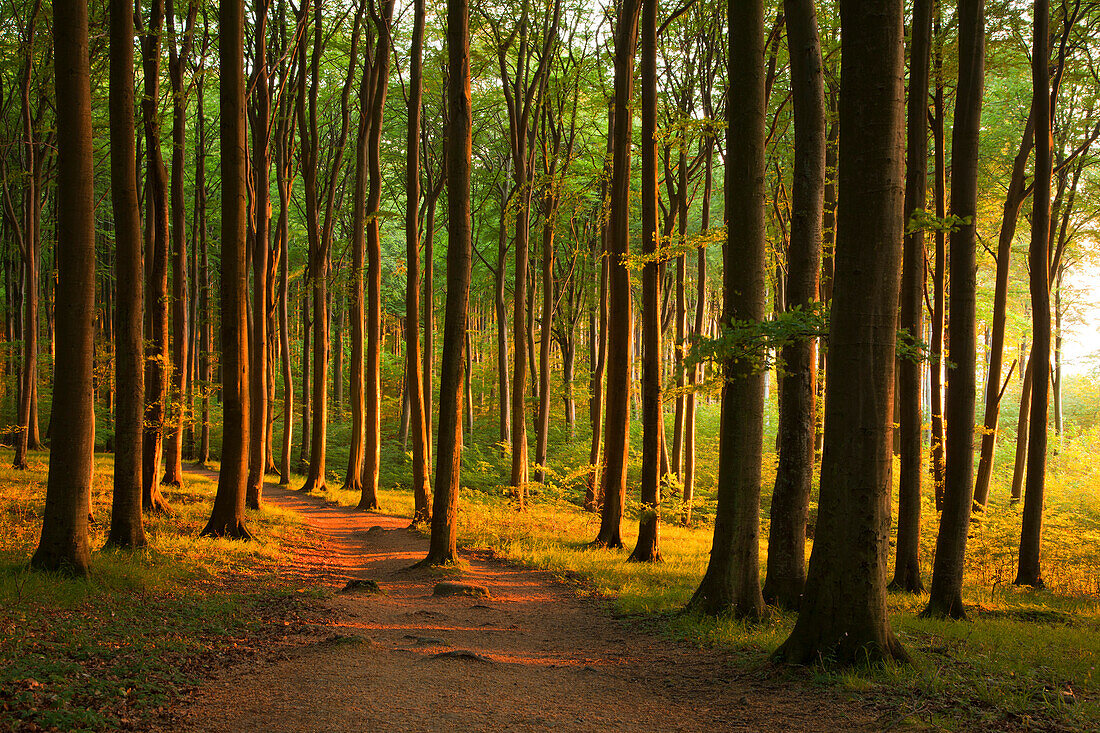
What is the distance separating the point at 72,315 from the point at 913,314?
10251 millimetres

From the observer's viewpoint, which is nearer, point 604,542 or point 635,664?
point 635,664

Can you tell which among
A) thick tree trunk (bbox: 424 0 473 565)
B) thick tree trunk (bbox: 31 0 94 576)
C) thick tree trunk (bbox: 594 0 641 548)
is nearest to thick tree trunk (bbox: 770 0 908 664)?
thick tree trunk (bbox: 594 0 641 548)

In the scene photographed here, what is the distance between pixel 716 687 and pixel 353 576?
635 cm

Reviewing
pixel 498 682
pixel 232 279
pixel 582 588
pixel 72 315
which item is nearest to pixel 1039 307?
pixel 582 588

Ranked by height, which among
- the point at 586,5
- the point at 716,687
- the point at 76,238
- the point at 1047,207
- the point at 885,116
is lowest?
the point at 716,687

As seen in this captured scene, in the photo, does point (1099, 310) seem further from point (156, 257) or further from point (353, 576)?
point (156, 257)

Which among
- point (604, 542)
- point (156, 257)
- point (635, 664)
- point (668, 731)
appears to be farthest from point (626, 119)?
point (668, 731)

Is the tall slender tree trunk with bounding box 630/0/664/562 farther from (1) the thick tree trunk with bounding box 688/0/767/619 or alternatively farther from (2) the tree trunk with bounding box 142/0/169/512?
(2) the tree trunk with bounding box 142/0/169/512

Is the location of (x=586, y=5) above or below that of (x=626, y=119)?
above

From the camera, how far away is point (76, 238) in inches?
290

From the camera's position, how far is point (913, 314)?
9.36 metres

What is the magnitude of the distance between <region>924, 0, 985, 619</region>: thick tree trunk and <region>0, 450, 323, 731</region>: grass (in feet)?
24.0

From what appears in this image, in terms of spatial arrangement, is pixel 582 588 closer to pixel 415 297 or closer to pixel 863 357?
pixel 863 357

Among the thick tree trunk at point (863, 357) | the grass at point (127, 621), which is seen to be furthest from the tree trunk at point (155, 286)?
the thick tree trunk at point (863, 357)
